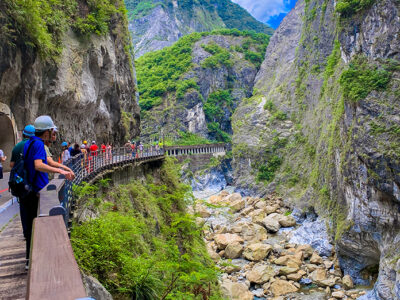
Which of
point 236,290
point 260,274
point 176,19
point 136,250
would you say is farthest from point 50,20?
point 176,19

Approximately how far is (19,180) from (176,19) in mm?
143398

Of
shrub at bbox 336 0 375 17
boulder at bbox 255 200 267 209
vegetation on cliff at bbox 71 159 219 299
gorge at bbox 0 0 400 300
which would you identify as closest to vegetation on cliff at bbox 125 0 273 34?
gorge at bbox 0 0 400 300

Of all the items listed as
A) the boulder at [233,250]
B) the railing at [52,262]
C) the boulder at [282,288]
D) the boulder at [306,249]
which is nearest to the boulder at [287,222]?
the boulder at [306,249]

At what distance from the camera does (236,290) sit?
61.9 ft

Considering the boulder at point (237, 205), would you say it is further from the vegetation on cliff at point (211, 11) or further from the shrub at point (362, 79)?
the vegetation on cliff at point (211, 11)

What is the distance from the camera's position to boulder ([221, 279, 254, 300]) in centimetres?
1812

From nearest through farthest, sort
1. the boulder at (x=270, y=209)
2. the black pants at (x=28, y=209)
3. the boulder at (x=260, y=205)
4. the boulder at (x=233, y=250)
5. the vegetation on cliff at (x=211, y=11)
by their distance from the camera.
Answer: the black pants at (x=28, y=209) < the boulder at (x=233, y=250) < the boulder at (x=270, y=209) < the boulder at (x=260, y=205) < the vegetation on cliff at (x=211, y=11)

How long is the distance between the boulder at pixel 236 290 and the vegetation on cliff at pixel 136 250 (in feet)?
12.8

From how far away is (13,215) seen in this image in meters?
7.14

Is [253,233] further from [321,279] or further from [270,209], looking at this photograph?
[321,279]

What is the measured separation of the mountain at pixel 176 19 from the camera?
12681 centimetres

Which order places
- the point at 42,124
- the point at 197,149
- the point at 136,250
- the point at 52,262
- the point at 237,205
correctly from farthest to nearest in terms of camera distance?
1. the point at 197,149
2. the point at 237,205
3. the point at 136,250
4. the point at 42,124
5. the point at 52,262

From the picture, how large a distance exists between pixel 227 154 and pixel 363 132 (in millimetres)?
46620

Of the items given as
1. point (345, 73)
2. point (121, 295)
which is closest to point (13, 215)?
point (121, 295)
